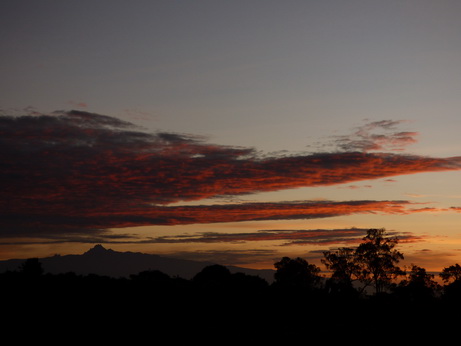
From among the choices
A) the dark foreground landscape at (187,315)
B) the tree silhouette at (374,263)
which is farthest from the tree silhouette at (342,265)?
the dark foreground landscape at (187,315)

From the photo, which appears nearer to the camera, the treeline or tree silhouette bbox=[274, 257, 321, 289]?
the treeline

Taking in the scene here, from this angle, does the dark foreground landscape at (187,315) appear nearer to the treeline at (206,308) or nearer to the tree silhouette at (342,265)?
the treeline at (206,308)

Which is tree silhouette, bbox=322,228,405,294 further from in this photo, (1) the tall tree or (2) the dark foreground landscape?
(2) the dark foreground landscape

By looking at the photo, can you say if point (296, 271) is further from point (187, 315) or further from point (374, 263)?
point (187, 315)

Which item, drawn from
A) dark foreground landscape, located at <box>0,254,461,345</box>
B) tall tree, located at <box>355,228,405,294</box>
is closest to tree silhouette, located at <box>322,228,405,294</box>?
tall tree, located at <box>355,228,405,294</box>

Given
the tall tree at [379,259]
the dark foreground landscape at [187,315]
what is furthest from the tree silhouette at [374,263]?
the dark foreground landscape at [187,315]

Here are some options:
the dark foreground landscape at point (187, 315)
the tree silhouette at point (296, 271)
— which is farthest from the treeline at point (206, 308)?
the tree silhouette at point (296, 271)

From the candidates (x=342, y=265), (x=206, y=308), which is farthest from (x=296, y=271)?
(x=206, y=308)

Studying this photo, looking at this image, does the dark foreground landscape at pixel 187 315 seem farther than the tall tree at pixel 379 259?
No

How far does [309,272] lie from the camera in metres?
123

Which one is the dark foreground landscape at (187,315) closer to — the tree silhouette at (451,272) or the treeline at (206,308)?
the treeline at (206,308)

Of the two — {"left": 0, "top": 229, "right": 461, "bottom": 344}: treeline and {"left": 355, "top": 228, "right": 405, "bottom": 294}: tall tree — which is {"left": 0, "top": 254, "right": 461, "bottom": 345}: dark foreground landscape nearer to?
{"left": 0, "top": 229, "right": 461, "bottom": 344}: treeline

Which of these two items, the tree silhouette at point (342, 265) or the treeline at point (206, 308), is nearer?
the treeline at point (206, 308)

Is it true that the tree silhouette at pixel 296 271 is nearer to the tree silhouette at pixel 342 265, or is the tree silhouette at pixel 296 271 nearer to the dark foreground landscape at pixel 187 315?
the tree silhouette at pixel 342 265
